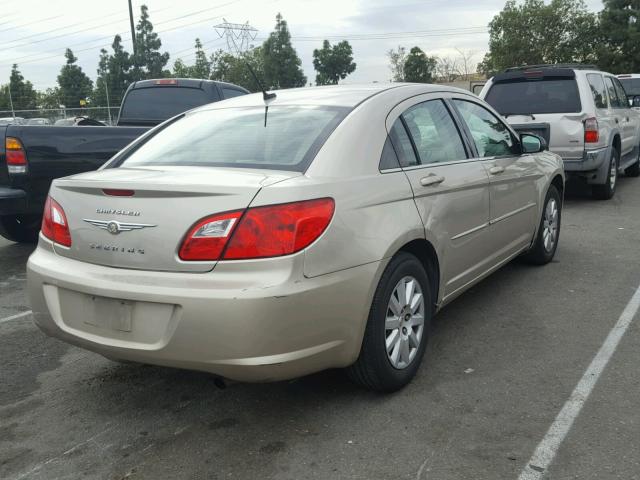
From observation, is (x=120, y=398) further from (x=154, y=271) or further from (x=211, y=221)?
(x=211, y=221)

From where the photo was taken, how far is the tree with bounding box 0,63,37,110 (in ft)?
254

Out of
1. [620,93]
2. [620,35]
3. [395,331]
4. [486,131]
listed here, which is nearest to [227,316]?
[395,331]

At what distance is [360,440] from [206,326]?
0.88 m

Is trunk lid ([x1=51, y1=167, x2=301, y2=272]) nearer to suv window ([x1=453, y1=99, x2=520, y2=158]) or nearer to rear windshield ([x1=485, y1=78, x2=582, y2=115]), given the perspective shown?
suv window ([x1=453, y1=99, x2=520, y2=158])

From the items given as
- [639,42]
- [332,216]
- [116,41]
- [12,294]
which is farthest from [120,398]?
[116,41]

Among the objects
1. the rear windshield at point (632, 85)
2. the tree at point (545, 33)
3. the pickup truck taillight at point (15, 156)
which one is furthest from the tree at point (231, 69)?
the pickup truck taillight at point (15, 156)

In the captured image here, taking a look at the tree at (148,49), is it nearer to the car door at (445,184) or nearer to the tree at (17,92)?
the tree at (17,92)

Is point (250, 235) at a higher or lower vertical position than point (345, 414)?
higher

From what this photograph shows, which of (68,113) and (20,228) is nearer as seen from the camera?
(20,228)

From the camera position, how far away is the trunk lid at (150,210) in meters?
2.76

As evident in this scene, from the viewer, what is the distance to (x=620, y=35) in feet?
149

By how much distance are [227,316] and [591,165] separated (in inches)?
296

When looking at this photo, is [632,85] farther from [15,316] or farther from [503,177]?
[15,316]

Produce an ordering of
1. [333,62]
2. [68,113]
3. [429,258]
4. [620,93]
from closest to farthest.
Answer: [429,258] → [620,93] → [68,113] → [333,62]
